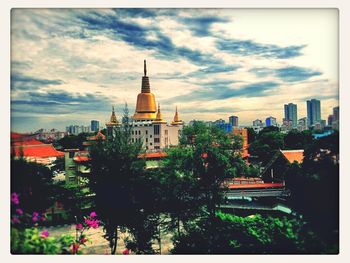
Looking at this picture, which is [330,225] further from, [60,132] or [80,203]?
[60,132]

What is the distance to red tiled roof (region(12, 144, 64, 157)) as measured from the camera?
4156 mm

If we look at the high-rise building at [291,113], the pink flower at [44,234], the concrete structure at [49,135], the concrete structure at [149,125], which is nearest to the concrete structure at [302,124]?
the high-rise building at [291,113]

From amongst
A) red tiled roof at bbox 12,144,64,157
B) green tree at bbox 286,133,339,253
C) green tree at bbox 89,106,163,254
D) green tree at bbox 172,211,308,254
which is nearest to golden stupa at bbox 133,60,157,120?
green tree at bbox 89,106,163,254

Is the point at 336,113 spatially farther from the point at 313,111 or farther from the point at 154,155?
the point at 154,155

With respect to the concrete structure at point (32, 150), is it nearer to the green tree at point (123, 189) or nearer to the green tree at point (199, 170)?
the green tree at point (123, 189)

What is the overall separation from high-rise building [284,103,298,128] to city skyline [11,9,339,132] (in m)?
0.06

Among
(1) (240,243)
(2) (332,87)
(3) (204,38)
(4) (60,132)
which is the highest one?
(3) (204,38)

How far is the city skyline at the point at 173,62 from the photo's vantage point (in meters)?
4.05

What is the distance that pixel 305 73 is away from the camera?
13.6ft

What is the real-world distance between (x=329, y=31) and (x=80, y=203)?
3.80 m

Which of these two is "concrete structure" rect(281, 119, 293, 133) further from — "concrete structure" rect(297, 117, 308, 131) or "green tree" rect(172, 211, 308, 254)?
"green tree" rect(172, 211, 308, 254)

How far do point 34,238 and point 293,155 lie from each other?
338 cm

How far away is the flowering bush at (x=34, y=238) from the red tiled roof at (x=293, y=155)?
111 inches

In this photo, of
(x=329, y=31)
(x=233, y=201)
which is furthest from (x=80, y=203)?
(x=329, y=31)
